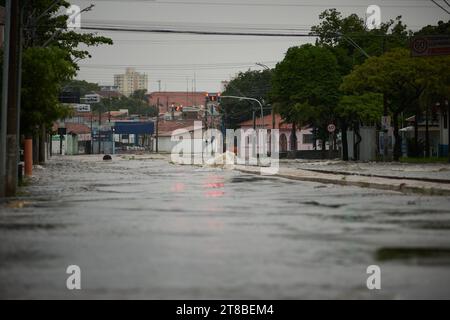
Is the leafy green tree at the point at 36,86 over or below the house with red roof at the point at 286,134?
below

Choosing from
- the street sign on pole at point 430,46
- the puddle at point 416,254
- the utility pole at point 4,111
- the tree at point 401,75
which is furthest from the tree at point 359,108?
the puddle at point 416,254

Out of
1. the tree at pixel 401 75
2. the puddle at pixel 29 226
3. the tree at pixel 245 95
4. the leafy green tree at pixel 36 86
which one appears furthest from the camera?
the tree at pixel 245 95

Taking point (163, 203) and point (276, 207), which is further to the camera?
point (163, 203)

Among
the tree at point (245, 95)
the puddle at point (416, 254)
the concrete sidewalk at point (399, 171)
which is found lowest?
the puddle at point (416, 254)

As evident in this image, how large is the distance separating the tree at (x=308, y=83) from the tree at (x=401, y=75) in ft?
26.7

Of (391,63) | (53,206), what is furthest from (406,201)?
(391,63)

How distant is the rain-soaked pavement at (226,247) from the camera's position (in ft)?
28.5

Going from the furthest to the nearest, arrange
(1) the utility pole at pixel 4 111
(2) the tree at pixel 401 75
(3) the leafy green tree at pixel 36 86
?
1. (2) the tree at pixel 401 75
2. (3) the leafy green tree at pixel 36 86
3. (1) the utility pole at pixel 4 111

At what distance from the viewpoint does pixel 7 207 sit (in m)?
20.3

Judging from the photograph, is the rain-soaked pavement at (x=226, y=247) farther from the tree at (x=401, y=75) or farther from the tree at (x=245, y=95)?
the tree at (x=245, y=95)
